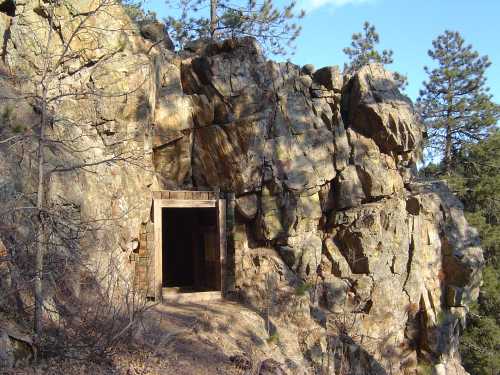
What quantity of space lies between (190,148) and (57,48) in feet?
13.5

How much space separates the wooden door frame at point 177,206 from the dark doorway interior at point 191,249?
0.37m

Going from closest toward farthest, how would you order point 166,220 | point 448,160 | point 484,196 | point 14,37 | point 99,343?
point 99,343 → point 14,37 → point 166,220 → point 484,196 → point 448,160

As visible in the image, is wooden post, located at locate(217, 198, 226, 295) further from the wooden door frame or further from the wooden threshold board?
the wooden threshold board

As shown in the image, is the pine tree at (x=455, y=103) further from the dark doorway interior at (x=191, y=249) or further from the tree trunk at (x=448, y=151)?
the dark doorway interior at (x=191, y=249)

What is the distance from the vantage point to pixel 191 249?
1569 cm

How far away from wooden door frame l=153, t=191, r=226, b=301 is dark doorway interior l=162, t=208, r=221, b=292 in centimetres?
37

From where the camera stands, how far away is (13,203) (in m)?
6.91

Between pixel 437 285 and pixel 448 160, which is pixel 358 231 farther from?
pixel 448 160

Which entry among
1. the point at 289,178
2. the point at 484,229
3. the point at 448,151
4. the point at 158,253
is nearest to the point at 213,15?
the point at 289,178

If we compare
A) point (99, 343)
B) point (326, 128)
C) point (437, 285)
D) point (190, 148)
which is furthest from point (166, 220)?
point (99, 343)

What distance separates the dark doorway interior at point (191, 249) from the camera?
534 inches

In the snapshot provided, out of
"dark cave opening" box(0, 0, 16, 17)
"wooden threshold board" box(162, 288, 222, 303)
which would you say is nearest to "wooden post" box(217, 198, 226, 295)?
"wooden threshold board" box(162, 288, 222, 303)

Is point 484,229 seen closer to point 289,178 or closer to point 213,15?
point 289,178

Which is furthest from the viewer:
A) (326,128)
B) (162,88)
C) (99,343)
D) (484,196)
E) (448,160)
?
(448,160)
